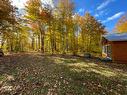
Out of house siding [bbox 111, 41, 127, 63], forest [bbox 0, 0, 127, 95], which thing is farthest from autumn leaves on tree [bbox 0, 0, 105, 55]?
house siding [bbox 111, 41, 127, 63]

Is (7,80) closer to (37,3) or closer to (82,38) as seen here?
(37,3)

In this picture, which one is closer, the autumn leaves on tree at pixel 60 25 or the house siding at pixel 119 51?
the house siding at pixel 119 51

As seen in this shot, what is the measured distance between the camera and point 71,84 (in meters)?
9.11

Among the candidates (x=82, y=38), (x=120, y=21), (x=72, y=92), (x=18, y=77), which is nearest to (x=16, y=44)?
(x=82, y=38)

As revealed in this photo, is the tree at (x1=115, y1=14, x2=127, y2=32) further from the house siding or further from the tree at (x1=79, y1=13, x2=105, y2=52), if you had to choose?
the house siding

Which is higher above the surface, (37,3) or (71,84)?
(37,3)

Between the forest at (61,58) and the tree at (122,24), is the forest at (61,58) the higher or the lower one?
the lower one

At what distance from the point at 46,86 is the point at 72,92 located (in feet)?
4.85

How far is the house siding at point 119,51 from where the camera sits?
1984 cm

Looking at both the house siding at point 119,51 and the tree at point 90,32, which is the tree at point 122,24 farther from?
the house siding at point 119,51

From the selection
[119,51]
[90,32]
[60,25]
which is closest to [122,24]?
[90,32]

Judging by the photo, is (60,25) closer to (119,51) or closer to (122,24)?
(119,51)

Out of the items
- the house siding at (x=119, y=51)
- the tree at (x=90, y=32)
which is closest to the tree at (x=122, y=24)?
the tree at (x=90, y=32)

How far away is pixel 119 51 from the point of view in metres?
20.2
